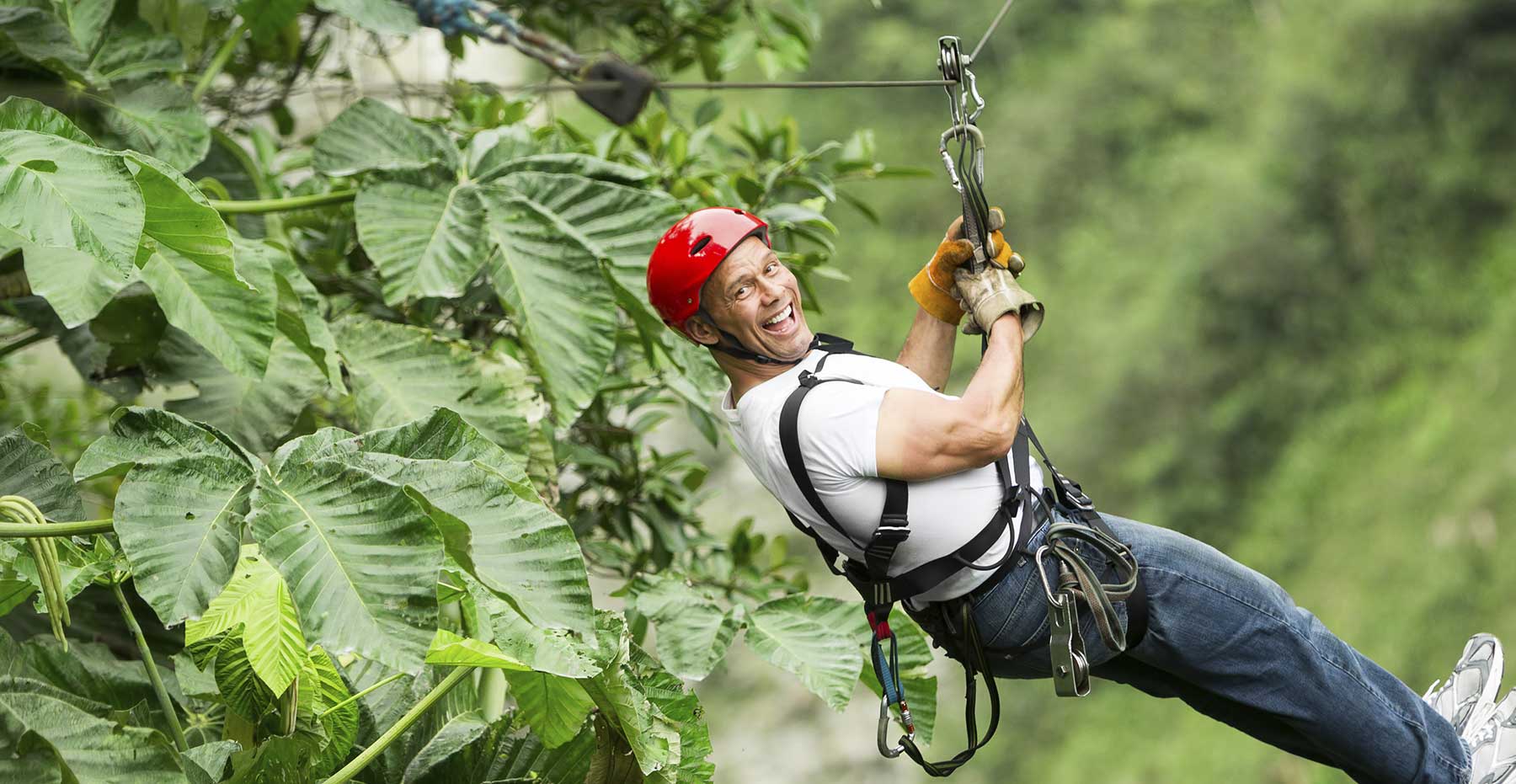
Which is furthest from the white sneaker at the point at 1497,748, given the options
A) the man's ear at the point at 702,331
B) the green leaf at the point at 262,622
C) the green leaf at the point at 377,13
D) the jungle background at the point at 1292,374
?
the jungle background at the point at 1292,374

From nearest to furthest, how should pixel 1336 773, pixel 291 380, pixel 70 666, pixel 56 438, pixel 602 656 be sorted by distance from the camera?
pixel 602 656, pixel 70 666, pixel 291 380, pixel 56 438, pixel 1336 773

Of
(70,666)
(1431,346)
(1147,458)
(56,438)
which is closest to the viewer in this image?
(70,666)

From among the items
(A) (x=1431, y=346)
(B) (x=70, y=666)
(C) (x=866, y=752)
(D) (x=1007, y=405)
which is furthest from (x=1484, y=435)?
(B) (x=70, y=666)

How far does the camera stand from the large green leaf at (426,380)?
7.36 feet

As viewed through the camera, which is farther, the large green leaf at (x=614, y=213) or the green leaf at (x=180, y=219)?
the large green leaf at (x=614, y=213)

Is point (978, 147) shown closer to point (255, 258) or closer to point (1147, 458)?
point (255, 258)

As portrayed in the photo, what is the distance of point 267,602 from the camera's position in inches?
62.6

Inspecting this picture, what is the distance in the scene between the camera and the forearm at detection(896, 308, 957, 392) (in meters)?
2.15

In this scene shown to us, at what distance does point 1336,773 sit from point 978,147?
7092 millimetres

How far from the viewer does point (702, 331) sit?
6.56 ft

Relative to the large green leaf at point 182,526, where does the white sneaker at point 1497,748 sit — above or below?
above

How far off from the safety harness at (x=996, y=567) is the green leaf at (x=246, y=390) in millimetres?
834

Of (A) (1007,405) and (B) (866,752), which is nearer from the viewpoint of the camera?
(A) (1007,405)

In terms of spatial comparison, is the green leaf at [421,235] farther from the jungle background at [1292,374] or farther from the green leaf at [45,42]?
the jungle background at [1292,374]
